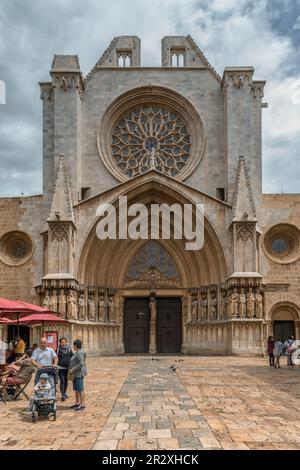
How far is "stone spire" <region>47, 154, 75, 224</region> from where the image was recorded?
80.3 feet

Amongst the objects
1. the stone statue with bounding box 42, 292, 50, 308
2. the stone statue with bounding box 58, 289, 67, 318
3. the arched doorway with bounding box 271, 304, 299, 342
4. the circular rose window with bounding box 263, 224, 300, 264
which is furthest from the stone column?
the circular rose window with bounding box 263, 224, 300, 264

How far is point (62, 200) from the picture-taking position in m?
25.0

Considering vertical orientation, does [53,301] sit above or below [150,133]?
below

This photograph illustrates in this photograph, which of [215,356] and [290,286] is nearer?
[215,356]

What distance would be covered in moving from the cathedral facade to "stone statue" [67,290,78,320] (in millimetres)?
44

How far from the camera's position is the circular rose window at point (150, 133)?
28.4 meters

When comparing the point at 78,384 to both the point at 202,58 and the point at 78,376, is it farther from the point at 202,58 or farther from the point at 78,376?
the point at 202,58

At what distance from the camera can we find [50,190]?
27.6 meters

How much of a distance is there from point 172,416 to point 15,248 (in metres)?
19.9

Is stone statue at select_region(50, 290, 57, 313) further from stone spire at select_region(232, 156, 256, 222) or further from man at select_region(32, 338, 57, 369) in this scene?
man at select_region(32, 338, 57, 369)

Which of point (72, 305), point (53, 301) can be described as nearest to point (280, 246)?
point (72, 305)

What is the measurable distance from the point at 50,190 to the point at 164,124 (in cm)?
656

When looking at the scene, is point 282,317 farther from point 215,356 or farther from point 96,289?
point 96,289
